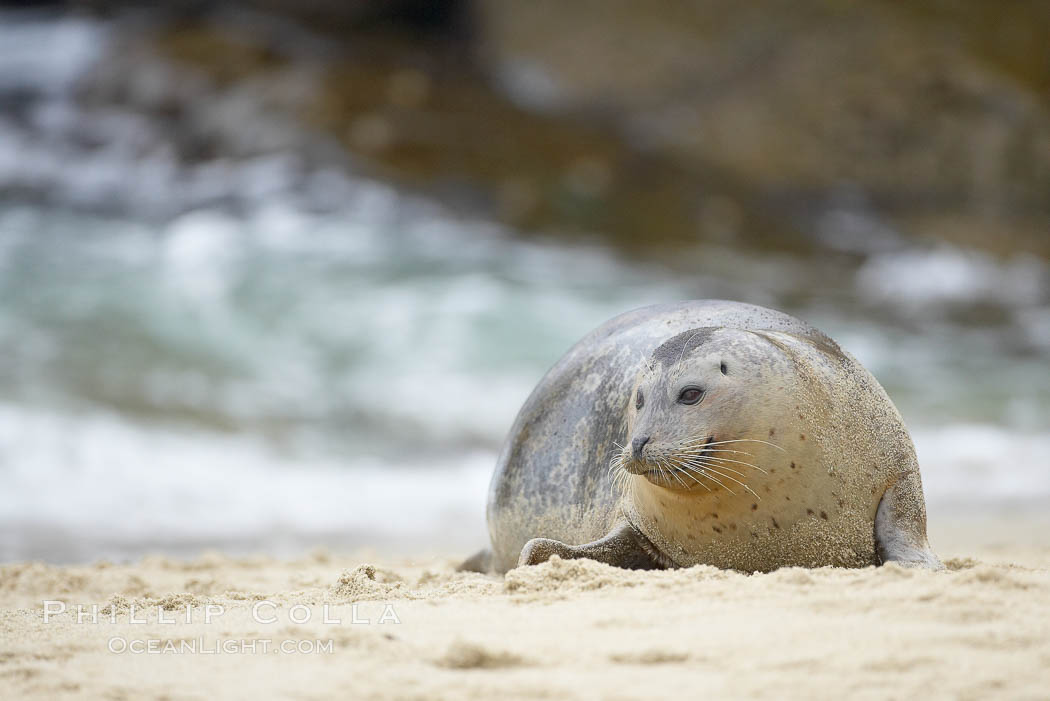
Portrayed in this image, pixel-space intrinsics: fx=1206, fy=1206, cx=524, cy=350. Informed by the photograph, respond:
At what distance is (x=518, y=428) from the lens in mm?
3949

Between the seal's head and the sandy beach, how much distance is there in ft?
0.83

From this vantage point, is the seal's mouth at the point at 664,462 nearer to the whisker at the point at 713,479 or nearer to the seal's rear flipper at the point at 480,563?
the whisker at the point at 713,479

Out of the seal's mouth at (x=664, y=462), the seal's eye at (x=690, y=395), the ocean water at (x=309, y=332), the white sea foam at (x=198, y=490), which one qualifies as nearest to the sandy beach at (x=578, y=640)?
the seal's mouth at (x=664, y=462)

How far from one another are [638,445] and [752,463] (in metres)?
0.29

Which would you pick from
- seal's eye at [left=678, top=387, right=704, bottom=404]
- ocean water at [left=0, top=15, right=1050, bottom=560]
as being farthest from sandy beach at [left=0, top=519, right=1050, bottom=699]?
ocean water at [left=0, top=15, right=1050, bottom=560]

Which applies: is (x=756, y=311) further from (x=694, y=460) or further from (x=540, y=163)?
(x=540, y=163)

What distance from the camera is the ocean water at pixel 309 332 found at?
7.31 m

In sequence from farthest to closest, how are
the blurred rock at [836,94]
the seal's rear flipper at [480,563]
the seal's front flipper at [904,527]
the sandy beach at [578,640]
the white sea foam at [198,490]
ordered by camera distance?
the blurred rock at [836,94] → the white sea foam at [198,490] → the seal's rear flipper at [480,563] → the seal's front flipper at [904,527] → the sandy beach at [578,640]

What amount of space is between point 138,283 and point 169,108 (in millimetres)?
2787

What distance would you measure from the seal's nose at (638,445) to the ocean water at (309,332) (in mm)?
3058

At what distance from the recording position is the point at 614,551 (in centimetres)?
327

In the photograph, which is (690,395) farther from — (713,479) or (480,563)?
(480,563)

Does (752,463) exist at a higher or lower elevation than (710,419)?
lower

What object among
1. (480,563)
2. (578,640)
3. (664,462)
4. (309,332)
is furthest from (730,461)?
(309,332)
